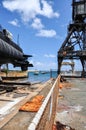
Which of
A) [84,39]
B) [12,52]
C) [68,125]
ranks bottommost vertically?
[68,125]

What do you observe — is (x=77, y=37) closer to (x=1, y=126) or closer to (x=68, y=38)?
(x=68, y=38)

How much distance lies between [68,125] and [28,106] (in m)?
2.48

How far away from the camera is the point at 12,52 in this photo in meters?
27.2

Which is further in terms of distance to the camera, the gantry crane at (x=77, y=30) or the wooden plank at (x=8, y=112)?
the gantry crane at (x=77, y=30)

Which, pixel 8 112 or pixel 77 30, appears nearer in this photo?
pixel 8 112

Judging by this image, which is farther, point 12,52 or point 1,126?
point 12,52

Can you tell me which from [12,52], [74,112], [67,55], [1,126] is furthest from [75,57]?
[1,126]

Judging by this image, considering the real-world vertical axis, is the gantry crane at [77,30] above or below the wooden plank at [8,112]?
above

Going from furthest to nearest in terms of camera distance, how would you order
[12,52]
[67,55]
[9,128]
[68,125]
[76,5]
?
[76,5]
[67,55]
[12,52]
[68,125]
[9,128]

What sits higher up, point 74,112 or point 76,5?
point 76,5

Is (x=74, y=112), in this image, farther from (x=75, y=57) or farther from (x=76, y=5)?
(x=76, y=5)

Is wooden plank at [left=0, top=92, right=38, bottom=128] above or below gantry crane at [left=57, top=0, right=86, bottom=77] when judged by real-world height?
below

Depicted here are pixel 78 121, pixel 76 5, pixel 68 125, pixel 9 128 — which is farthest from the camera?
pixel 76 5

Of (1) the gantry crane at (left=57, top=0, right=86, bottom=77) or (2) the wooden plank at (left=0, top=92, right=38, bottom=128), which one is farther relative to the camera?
(1) the gantry crane at (left=57, top=0, right=86, bottom=77)
